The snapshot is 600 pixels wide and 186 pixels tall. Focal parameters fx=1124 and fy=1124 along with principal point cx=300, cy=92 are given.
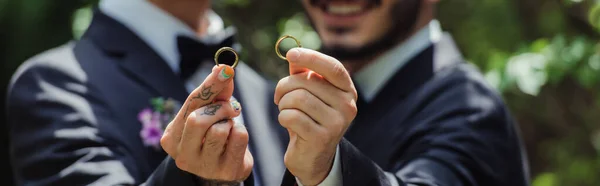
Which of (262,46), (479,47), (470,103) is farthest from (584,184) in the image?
(470,103)

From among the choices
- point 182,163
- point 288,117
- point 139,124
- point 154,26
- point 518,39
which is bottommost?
point 518,39

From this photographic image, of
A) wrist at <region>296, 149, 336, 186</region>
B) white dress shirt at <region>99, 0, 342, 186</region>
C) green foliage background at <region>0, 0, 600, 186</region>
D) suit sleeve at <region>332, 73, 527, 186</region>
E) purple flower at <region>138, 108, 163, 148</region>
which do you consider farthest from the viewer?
green foliage background at <region>0, 0, 600, 186</region>

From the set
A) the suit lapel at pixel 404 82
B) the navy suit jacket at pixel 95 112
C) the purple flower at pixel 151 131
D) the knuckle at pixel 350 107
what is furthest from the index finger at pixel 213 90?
the suit lapel at pixel 404 82

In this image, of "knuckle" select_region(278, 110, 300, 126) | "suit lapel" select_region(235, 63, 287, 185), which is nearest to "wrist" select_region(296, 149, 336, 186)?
"knuckle" select_region(278, 110, 300, 126)

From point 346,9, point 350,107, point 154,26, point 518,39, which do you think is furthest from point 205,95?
point 518,39

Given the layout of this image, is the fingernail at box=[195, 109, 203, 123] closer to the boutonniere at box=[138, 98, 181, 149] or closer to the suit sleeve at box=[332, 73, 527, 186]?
the suit sleeve at box=[332, 73, 527, 186]

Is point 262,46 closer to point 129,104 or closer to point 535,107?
point 535,107

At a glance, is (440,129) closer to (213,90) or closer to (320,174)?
(320,174)
